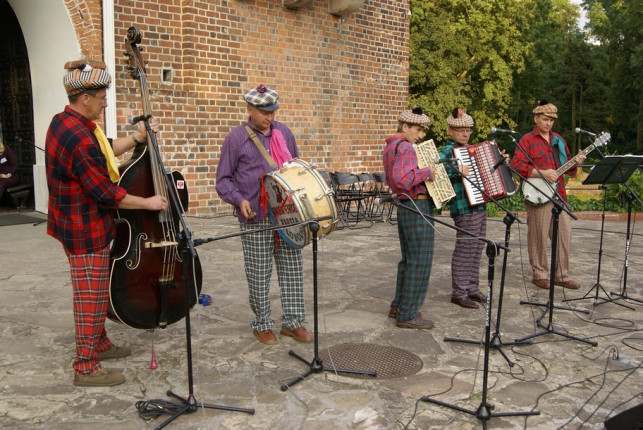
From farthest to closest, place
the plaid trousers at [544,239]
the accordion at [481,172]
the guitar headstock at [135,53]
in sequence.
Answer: the plaid trousers at [544,239] < the accordion at [481,172] < the guitar headstock at [135,53]

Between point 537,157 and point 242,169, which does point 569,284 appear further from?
point 242,169

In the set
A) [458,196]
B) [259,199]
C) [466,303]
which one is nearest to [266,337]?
[259,199]

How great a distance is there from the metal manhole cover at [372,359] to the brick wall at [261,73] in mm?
4830

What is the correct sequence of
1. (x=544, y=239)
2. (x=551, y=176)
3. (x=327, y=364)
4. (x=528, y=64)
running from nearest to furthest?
(x=327, y=364)
(x=551, y=176)
(x=544, y=239)
(x=528, y=64)

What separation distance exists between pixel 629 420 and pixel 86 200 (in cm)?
341

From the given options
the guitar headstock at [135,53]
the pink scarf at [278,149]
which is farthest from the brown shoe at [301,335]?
the guitar headstock at [135,53]

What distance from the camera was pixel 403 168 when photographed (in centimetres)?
511

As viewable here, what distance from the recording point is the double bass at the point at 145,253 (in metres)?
4.02

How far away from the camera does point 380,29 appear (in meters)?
13.6

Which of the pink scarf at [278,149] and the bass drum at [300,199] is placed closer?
the bass drum at [300,199]

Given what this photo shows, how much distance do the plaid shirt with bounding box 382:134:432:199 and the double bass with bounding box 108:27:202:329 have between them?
1903 mm

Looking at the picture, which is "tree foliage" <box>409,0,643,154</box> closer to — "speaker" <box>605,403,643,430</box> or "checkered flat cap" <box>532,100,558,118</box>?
"checkered flat cap" <box>532,100,558,118</box>

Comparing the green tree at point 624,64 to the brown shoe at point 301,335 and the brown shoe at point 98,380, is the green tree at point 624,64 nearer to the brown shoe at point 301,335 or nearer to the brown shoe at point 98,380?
the brown shoe at point 301,335

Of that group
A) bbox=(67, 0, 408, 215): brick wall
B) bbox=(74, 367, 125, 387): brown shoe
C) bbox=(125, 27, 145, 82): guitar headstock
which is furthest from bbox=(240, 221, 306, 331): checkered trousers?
bbox=(67, 0, 408, 215): brick wall
